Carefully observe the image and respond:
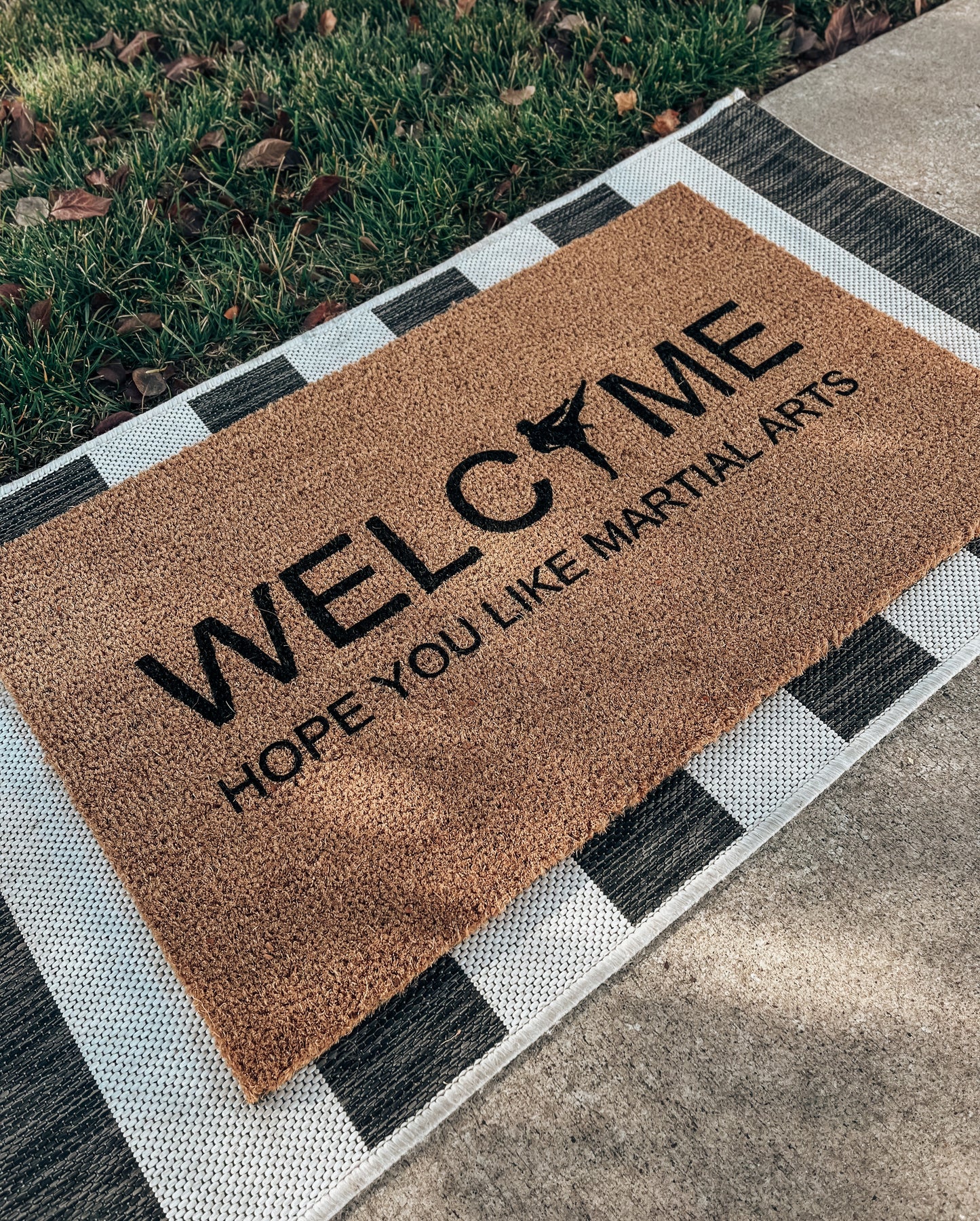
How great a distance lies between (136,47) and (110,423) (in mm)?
1353

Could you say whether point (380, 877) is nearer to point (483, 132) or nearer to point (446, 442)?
point (446, 442)

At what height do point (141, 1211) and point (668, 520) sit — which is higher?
point (668, 520)

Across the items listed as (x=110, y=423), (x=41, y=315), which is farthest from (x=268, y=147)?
(x=110, y=423)

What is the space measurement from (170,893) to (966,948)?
1.26m

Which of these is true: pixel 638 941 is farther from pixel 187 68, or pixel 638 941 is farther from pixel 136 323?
pixel 187 68

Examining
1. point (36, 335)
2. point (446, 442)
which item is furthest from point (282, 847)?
point (36, 335)

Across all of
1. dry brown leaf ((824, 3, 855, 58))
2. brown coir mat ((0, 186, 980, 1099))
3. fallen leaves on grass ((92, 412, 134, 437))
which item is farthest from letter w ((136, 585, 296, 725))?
dry brown leaf ((824, 3, 855, 58))

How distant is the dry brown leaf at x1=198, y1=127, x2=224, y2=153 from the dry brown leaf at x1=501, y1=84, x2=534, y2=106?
757 millimetres

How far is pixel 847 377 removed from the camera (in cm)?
200

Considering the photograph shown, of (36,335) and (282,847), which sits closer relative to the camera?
(282,847)

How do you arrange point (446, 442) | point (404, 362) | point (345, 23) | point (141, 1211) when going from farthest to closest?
point (345, 23) → point (404, 362) → point (446, 442) → point (141, 1211)

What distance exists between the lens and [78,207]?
2.26 meters

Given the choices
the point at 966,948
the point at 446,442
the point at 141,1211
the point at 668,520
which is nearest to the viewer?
the point at 141,1211

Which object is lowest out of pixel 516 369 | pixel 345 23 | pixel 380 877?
pixel 380 877
